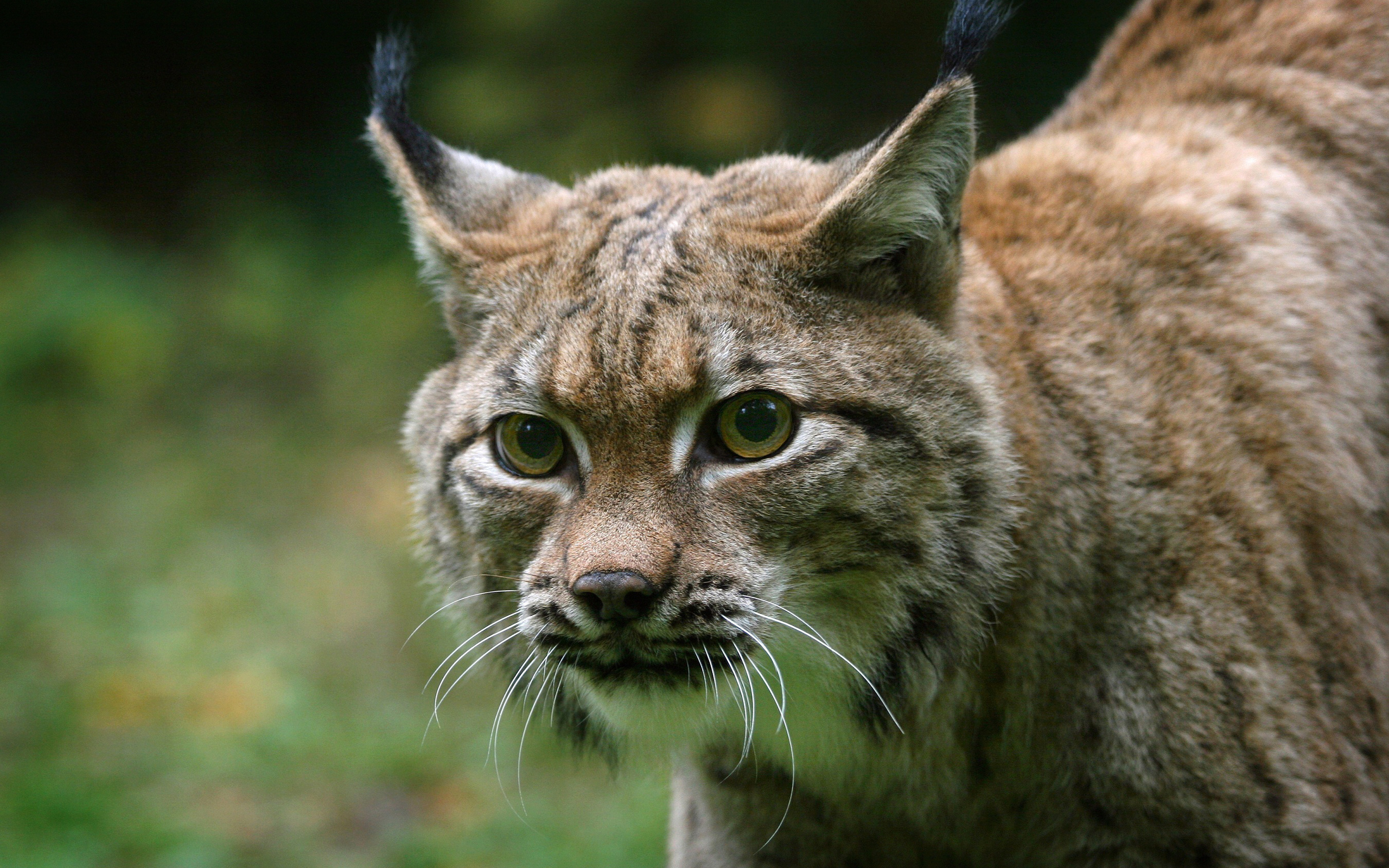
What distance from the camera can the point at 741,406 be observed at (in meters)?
3.45

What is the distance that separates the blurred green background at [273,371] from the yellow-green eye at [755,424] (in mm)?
1018

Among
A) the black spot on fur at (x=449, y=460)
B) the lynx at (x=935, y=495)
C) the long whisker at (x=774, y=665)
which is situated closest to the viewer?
the long whisker at (x=774, y=665)

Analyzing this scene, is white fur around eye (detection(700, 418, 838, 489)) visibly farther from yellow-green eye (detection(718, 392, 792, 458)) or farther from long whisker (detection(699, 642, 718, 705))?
long whisker (detection(699, 642, 718, 705))

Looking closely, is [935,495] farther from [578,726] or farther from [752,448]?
[578,726]

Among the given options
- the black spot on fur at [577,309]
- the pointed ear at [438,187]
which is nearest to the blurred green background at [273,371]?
the pointed ear at [438,187]

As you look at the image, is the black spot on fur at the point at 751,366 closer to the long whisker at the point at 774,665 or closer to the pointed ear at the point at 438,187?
the long whisker at the point at 774,665

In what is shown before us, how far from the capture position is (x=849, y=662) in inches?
140

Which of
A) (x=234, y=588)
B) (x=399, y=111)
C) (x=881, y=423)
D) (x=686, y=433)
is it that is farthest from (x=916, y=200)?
(x=234, y=588)

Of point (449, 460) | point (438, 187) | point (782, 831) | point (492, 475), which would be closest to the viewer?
point (492, 475)

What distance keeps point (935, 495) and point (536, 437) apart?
3.45 feet

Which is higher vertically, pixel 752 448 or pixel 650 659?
pixel 752 448

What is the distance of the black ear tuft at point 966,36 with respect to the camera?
11.2 ft

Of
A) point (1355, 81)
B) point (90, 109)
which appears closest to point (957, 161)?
point (1355, 81)

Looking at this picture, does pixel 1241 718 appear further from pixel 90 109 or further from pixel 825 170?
pixel 90 109
